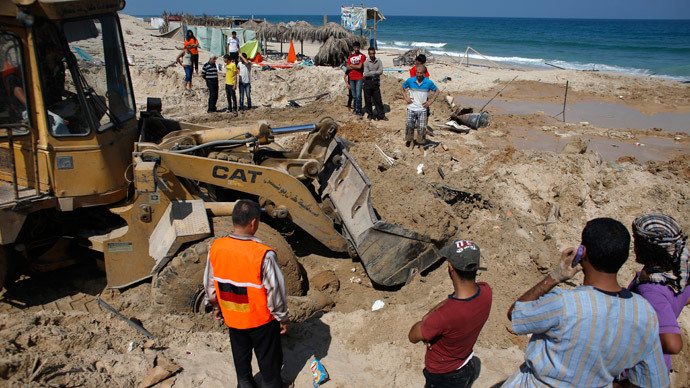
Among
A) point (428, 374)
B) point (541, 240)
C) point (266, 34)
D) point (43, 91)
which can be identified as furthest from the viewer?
point (266, 34)

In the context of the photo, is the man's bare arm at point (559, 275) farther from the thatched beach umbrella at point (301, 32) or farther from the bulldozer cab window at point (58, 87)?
the thatched beach umbrella at point (301, 32)

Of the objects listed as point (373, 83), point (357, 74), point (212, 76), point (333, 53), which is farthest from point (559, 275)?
point (333, 53)

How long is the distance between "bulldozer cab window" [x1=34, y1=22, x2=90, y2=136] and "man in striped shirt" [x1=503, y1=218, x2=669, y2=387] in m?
4.27

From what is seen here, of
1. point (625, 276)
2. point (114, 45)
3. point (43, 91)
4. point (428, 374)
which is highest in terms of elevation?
point (114, 45)

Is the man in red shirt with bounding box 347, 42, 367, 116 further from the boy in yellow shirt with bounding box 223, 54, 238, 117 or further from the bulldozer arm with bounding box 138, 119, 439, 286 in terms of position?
the bulldozer arm with bounding box 138, 119, 439, 286

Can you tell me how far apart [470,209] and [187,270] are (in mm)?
4067

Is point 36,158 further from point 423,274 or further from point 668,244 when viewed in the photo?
point 668,244

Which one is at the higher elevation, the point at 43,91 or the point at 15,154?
the point at 43,91

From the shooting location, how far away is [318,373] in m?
4.06

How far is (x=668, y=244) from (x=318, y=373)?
9.46 feet

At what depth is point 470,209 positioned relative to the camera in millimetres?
6621

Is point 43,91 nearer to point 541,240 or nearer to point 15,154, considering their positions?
point 15,154

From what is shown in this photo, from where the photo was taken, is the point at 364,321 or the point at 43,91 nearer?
the point at 43,91

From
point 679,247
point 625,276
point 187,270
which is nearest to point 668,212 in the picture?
point 625,276
